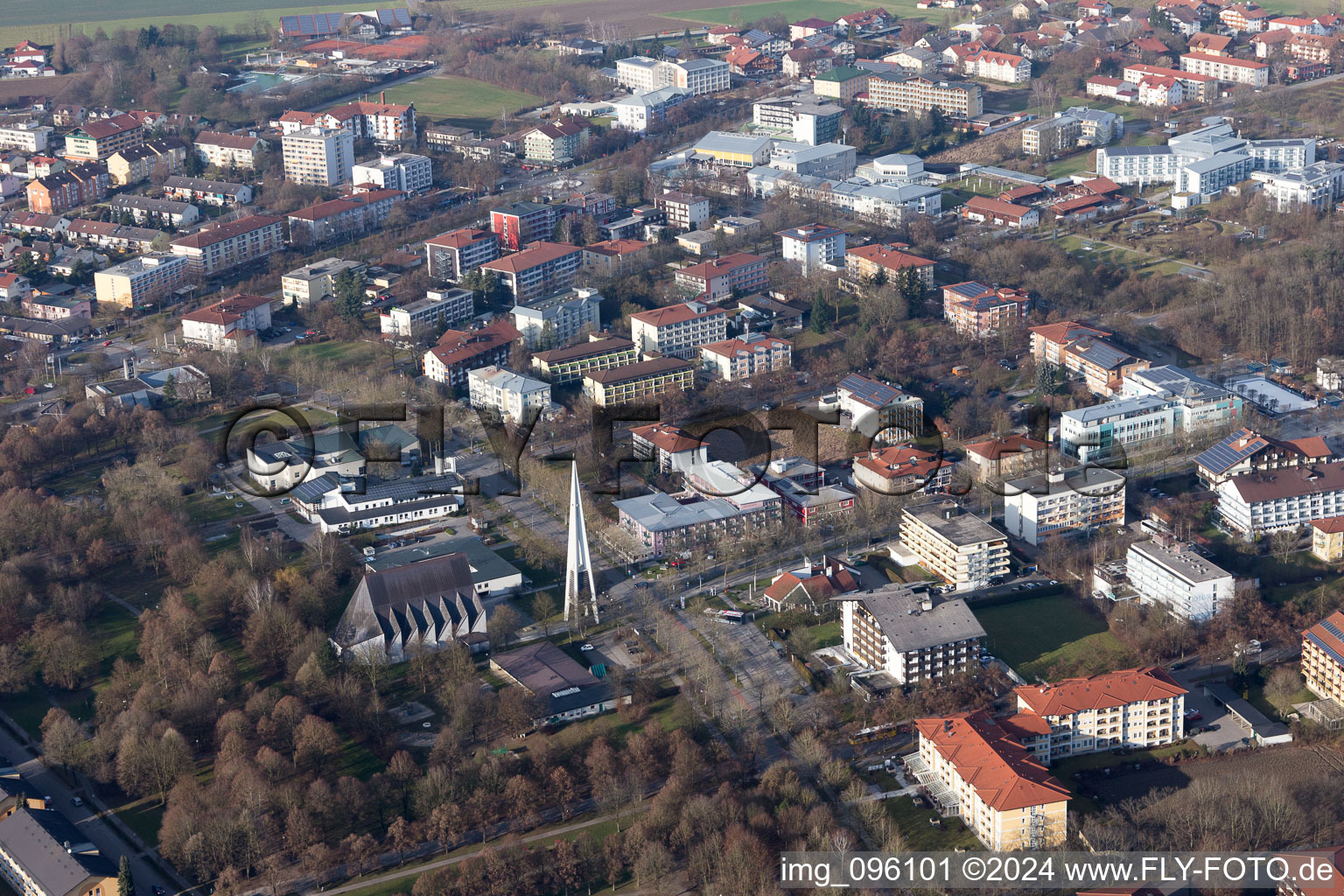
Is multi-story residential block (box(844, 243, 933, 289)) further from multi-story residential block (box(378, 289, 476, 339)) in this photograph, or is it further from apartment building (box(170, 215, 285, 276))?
apartment building (box(170, 215, 285, 276))

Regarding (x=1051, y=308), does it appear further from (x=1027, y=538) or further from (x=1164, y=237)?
(x=1027, y=538)

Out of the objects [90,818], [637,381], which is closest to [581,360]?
[637,381]

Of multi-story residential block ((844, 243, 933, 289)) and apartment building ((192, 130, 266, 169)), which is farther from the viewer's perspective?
apartment building ((192, 130, 266, 169))

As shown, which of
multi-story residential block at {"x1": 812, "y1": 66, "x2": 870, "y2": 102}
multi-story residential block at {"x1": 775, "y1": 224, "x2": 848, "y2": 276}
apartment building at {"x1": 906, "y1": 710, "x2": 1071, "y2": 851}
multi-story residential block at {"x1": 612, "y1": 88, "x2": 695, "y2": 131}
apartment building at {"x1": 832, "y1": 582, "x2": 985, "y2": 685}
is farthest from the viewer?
multi-story residential block at {"x1": 812, "y1": 66, "x2": 870, "y2": 102}

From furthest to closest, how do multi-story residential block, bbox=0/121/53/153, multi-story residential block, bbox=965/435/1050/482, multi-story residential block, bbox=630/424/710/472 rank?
multi-story residential block, bbox=0/121/53/153
multi-story residential block, bbox=630/424/710/472
multi-story residential block, bbox=965/435/1050/482

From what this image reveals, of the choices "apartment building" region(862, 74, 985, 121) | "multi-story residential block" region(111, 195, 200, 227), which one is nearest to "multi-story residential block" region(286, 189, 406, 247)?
"multi-story residential block" region(111, 195, 200, 227)

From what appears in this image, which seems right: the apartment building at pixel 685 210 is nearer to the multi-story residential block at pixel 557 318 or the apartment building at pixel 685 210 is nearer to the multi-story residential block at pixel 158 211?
the multi-story residential block at pixel 557 318

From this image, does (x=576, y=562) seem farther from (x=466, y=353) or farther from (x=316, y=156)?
(x=316, y=156)
